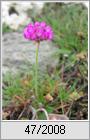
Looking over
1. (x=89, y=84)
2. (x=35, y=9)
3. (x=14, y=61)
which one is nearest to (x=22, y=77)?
(x=14, y=61)

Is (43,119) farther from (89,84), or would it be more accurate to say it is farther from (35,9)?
(35,9)

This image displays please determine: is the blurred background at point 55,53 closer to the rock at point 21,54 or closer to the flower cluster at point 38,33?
the rock at point 21,54

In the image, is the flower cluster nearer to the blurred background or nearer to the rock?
the blurred background

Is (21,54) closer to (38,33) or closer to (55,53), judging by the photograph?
(55,53)

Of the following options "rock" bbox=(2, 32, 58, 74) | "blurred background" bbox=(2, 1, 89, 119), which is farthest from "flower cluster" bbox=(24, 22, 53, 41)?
"rock" bbox=(2, 32, 58, 74)

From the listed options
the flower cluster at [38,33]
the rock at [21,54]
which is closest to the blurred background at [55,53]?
the rock at [21,54]

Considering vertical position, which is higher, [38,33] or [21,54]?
[38,33]

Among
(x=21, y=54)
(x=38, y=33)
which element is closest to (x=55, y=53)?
(x=21, y=54)

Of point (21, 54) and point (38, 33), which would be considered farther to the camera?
point (21, 54)
